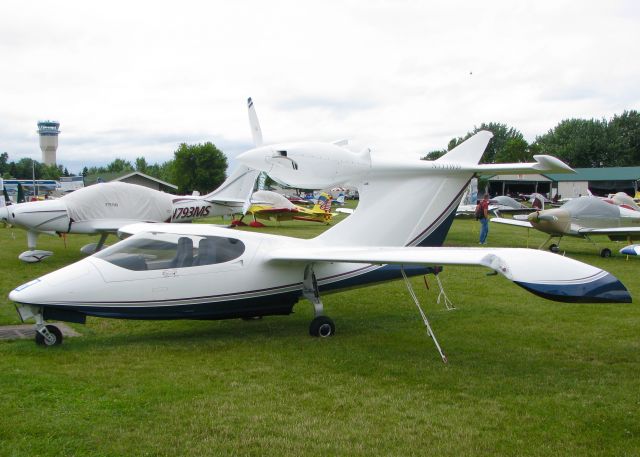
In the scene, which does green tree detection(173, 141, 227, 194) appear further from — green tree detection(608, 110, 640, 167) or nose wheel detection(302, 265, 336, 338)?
nose wheel detection(302, 265, 336, 338)

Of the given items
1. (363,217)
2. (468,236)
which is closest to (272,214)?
(468,236)

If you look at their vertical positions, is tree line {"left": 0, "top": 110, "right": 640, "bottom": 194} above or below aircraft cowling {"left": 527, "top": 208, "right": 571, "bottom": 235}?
above

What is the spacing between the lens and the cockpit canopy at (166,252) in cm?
732

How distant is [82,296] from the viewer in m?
6.89

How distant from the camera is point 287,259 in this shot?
7.57 m

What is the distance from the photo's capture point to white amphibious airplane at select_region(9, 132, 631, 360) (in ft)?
22.2

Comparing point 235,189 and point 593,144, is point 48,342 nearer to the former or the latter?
point 235,189

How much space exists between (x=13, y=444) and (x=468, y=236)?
2157 cm

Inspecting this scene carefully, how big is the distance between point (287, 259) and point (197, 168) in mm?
77109

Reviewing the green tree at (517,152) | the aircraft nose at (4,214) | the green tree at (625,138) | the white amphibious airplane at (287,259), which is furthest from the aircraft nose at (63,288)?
the green tree at (625,138)

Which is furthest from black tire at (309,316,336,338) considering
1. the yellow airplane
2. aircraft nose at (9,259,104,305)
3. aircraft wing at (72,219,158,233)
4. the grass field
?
the yellow airplane

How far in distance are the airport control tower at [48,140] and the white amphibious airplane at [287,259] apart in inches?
6893

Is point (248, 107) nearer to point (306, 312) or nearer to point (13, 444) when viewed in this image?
point (306, 312)

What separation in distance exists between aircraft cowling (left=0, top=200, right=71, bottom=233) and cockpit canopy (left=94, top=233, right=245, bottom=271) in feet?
31.0
